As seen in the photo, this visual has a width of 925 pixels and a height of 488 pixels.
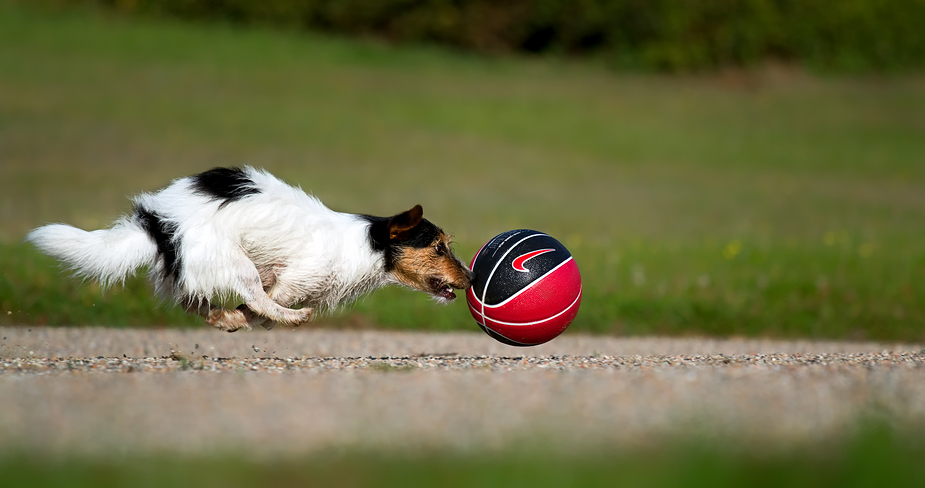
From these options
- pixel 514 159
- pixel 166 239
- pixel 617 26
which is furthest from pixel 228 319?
pixel 617 26

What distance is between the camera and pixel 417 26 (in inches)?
1672

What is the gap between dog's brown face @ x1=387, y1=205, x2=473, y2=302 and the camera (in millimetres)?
8352

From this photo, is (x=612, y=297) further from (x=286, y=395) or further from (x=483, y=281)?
(x=286, y=395)

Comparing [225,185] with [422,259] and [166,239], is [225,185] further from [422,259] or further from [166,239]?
[422,259]

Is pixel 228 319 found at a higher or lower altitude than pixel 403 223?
lower

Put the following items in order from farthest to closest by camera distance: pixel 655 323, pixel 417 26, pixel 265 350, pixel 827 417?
pixel 417 26 → pixel 655 323 → pixel 265 350 → pixel 827 417

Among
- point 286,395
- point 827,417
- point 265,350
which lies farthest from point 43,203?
point 827,417

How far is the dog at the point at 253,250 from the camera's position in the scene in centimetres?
754

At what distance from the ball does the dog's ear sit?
703 millimetres

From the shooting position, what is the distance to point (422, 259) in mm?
8383

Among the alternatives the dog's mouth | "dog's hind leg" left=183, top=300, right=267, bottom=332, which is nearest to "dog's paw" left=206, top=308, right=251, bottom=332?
"dog's hind leg" left=183, top=300, right=267, bottom=332

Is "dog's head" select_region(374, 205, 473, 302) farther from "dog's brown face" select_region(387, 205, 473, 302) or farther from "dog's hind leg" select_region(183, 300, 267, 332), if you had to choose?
"dog's hind leg" select_region(183, 300, 267, 332)

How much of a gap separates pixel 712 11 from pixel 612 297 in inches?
1404

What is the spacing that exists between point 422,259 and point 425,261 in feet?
0.10
